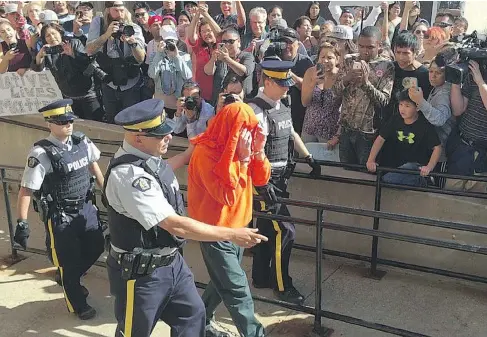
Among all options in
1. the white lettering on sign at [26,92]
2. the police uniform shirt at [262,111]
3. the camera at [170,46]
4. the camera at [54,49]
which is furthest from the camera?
the white lettering on sign at [26,92]

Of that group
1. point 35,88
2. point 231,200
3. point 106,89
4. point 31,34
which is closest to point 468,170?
point 231,200

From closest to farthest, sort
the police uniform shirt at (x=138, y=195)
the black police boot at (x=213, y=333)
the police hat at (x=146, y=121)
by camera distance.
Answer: the police uniform shirt at (x=138, y=195) < the police hat at (x=146, y=121) < the black police boot at (x=213, y=333)

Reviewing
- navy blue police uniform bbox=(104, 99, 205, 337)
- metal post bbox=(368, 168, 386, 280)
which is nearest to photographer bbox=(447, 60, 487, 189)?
metal post bbox=(368, 168, 386, 280)

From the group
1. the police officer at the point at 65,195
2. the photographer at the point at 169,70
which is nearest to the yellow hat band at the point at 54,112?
the police officer at the point at 65,195

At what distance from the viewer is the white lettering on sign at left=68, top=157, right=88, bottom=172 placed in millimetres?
4308

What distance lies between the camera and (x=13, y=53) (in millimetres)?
7129

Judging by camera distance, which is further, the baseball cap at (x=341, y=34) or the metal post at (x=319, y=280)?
the baseball cap at (x=341, y=34)

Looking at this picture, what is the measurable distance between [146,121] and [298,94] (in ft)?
9.95

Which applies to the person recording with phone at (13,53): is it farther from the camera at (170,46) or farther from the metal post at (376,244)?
the metal post at (376,244)

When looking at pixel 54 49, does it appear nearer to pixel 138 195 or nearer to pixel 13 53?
pixel 13 53

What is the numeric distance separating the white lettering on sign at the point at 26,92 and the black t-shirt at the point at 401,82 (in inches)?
159

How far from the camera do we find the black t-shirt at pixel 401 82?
15.7 ft

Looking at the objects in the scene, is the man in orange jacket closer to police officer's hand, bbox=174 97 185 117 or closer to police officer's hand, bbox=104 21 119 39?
police officer's hand, bbox=174 97 185 117

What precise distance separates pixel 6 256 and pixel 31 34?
11.4 feet
